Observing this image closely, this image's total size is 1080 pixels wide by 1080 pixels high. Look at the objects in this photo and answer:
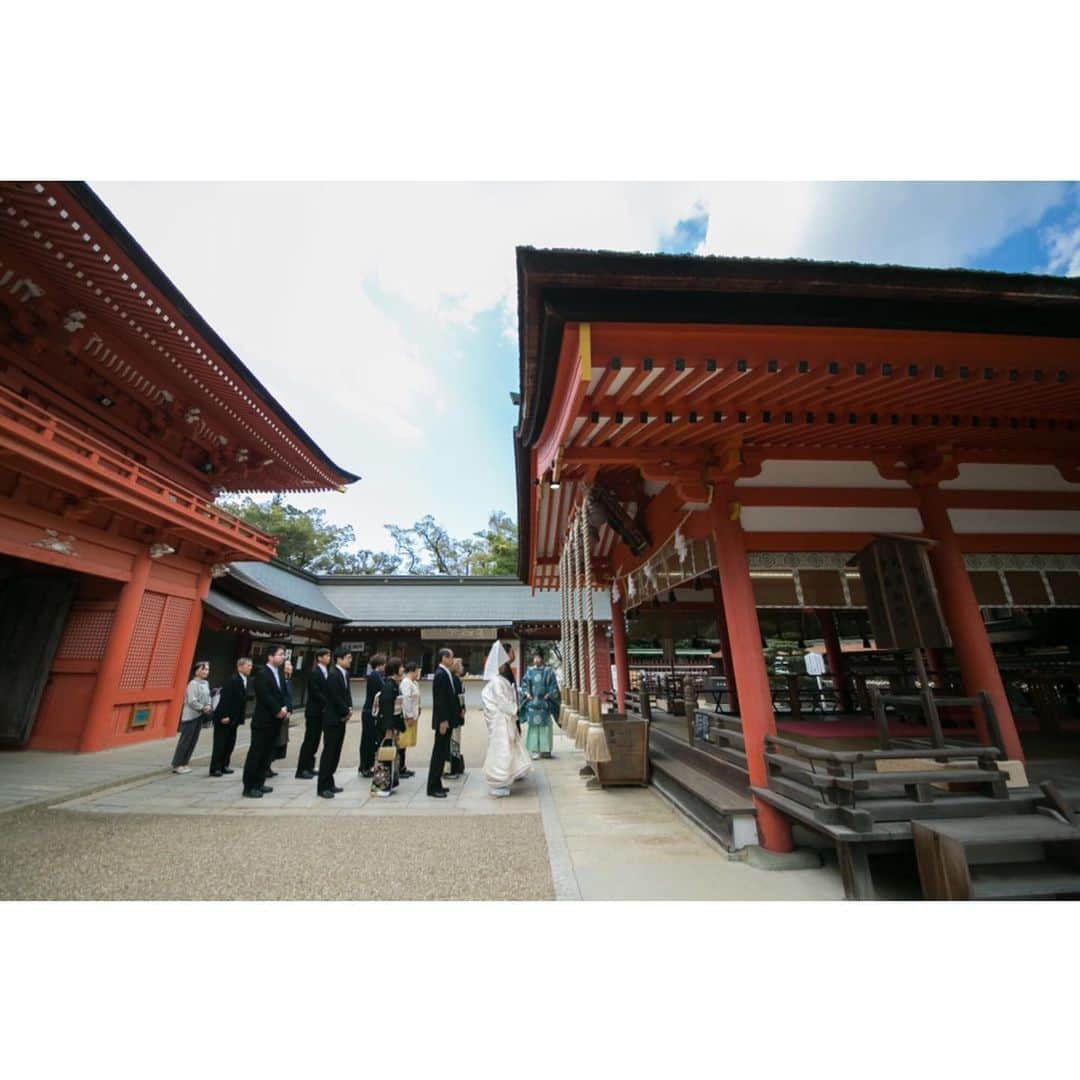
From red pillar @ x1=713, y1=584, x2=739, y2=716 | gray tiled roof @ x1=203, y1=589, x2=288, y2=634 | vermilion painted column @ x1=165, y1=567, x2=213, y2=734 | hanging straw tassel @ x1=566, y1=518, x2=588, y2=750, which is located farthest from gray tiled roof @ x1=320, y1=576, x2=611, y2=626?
hanging straw tassel @ x1=566, y1=518, x2=588, y2=750

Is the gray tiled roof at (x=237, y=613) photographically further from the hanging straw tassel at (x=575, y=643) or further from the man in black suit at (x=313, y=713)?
the hanging straw tassel at (x=575, y=643)

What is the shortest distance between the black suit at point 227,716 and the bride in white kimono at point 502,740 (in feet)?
12.0

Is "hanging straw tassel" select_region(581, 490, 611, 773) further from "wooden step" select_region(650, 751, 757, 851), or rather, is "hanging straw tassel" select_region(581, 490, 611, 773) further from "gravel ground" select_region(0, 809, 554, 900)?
"gravel ground" select_region(0, 809, 554, 900)

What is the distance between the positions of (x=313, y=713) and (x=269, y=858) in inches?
112

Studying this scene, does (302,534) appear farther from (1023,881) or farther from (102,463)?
(1023,881)

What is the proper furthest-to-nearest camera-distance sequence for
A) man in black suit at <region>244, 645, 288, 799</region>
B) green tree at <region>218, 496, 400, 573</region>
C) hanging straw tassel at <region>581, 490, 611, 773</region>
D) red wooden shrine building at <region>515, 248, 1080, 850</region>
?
green tree at <region>218, 496, 400, 573</region> < man in black suit at <region>244, 645, 288, 799</region> < hanging straw tassel at <region>581, 490, 611, 773</region> < red wooden shrine building at <region>515, 248, 1080, 850</region>

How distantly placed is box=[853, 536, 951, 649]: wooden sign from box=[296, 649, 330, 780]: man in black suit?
6027 mm

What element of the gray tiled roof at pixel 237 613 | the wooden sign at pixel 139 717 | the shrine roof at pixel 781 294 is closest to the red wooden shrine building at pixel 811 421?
the shrine roof at pixel 781 294

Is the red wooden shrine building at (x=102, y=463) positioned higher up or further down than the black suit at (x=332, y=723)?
higher up

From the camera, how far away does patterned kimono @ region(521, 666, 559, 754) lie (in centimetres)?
852

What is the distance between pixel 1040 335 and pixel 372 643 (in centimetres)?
1982

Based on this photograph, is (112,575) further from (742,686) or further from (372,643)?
(372,643)

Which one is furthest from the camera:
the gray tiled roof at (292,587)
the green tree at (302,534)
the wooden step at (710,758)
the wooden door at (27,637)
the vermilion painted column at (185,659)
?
the green tree at (302,534)

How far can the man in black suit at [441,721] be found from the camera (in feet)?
18.2
